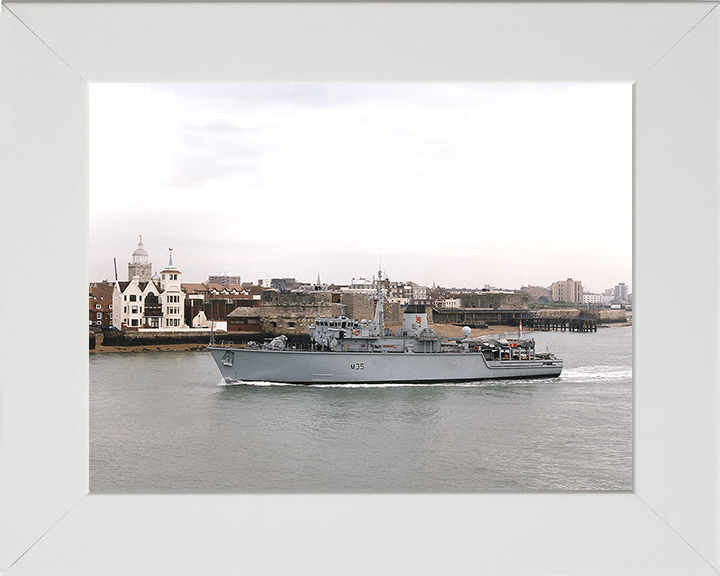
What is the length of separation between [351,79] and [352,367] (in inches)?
312

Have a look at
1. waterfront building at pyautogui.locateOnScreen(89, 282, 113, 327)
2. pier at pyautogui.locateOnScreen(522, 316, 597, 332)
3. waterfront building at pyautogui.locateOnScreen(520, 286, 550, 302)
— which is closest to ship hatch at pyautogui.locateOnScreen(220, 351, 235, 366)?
waterfront building at pyautogui.locateOnScreen(89, 282, 113, 327)

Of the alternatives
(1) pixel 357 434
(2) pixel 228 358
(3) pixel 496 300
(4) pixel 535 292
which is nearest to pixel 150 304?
(2) pixel 228 358

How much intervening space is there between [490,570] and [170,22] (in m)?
1.63

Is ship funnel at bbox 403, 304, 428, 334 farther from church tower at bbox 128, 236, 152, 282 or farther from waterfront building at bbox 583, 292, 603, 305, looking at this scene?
church tower at bbox 128, 236, 152, 282

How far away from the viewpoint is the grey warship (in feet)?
31.4

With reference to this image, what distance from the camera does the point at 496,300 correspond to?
13.7 m

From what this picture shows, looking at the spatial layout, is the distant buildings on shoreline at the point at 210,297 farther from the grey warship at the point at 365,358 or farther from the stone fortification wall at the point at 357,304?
the grey warship at the point at 365,358

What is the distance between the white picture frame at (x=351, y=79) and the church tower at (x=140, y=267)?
11.5m

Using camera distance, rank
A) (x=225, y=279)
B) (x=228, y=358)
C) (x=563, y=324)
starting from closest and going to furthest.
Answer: (x=228, y=358)
(x=225, y=279)
(x=563, y=324)

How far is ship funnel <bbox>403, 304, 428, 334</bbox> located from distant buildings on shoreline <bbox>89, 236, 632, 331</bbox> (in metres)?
2.15

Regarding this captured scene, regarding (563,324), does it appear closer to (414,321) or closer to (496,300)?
(496,300)
